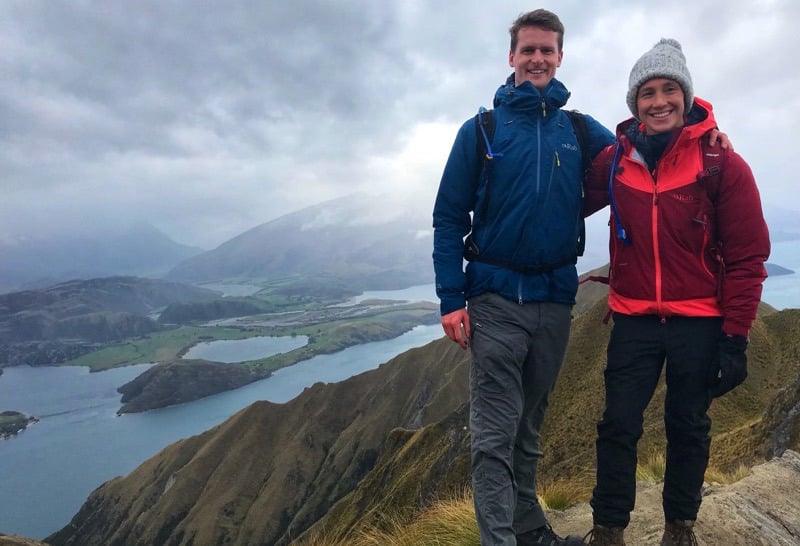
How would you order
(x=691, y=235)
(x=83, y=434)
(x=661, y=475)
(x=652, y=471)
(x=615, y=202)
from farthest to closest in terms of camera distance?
(x=83, y=434) → (x=652, y=471) → (x=661, y=475) → (x=615, y=202) → (x=691, y=235)

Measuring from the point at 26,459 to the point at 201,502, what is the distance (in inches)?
3353

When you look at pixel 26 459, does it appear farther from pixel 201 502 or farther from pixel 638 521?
pixel 638 521

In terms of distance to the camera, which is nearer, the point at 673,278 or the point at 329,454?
the point at 673,278

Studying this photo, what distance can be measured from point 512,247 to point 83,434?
573 feet

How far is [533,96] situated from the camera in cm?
405

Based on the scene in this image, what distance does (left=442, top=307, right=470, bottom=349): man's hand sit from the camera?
13.2 ft

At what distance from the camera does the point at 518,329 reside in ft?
13.1

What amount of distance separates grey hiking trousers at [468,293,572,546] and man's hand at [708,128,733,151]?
69.9 inches

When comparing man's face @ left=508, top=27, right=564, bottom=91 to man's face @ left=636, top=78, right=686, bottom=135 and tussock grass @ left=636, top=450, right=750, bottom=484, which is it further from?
tussock grass @ left=636, top=450, right=750, bottom=484

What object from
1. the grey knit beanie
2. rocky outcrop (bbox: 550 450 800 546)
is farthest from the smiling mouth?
rocky outcrop (bbox: 550 450 800 546)

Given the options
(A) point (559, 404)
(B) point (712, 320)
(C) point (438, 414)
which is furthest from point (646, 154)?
(C) point (438, 414)

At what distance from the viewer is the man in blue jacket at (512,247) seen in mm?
3951

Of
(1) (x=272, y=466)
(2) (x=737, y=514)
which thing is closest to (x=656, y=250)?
(2) (x=737, y=514)

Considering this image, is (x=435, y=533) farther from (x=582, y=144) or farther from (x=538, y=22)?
(x=538, y=22)
